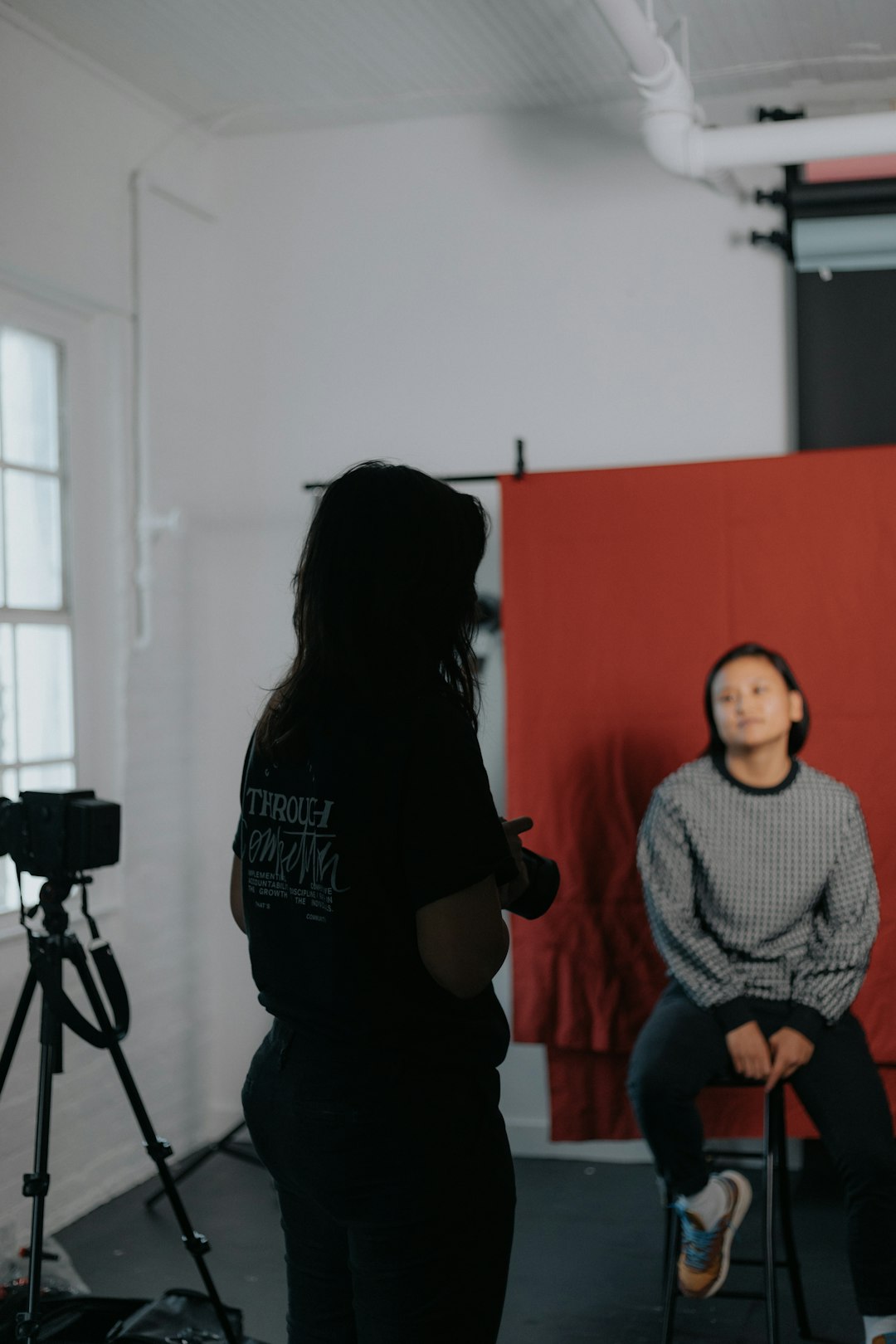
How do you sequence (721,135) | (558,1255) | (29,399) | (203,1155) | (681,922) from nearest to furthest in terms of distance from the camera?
(681,922) < (558,1255) < (721,135) < (29,399) < (203,1155)

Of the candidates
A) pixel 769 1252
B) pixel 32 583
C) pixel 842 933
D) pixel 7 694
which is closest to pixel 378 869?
pixel 769 1252

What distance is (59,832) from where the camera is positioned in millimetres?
Result: 2266

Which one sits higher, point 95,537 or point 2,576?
point 95,537

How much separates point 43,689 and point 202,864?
810mm

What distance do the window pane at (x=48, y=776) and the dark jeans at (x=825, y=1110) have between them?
167 cm

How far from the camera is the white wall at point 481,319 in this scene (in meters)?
3.49

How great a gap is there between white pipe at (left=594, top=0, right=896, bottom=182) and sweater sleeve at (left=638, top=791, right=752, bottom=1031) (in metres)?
1.56

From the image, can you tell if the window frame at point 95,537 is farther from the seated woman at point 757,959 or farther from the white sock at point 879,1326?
the white sock at point 879,1326

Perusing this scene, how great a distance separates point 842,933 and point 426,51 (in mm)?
2398

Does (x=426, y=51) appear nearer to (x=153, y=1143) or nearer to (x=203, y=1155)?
(x=153, y=1143)

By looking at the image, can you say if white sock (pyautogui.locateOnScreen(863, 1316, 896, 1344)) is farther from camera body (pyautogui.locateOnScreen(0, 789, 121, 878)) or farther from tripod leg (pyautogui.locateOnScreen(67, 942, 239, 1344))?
camera body (pyautogui.locateOnScreen(0, 789, 121, 878))

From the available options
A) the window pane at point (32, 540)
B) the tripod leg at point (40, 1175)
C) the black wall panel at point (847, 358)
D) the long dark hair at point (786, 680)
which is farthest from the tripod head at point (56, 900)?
the black wall panel at point (847, 358)

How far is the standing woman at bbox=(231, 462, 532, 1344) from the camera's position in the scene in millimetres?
1246

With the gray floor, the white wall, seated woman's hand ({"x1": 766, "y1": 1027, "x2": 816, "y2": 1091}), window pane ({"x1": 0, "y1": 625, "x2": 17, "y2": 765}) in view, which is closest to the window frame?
window pane ({"x1": 0, "y1": 625, "x2": 17, "y2": 765})
